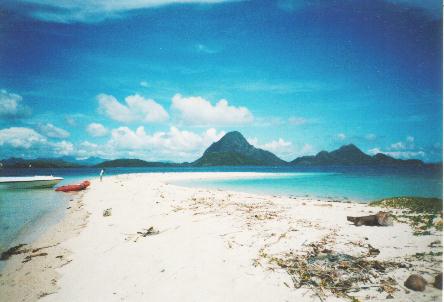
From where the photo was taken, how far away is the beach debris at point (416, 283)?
13.9ft

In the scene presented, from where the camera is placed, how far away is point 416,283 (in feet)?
14.0

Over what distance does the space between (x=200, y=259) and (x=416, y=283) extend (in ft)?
14.1

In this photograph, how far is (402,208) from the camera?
12195mm

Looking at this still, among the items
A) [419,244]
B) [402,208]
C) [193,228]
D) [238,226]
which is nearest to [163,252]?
[193,228]

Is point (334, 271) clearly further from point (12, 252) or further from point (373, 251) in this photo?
point (12, 252)

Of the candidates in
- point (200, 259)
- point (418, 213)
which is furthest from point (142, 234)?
point (418, 213)

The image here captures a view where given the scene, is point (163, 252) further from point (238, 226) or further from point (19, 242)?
point (19, 242)

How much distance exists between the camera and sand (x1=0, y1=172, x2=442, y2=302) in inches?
195

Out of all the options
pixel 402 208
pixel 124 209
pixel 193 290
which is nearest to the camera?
pixel 193 290

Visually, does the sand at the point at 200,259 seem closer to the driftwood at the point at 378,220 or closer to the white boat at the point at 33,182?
the driftwood at the point at 378,220

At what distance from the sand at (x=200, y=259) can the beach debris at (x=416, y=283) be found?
8cm

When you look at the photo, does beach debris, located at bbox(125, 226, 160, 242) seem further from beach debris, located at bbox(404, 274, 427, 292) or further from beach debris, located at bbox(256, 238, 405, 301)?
beach debris, located at bbox(404, 274, 427, 292)

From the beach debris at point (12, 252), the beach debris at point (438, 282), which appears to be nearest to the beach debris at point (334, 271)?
the beach debris at point (438, 282)

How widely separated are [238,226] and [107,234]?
4.86m
